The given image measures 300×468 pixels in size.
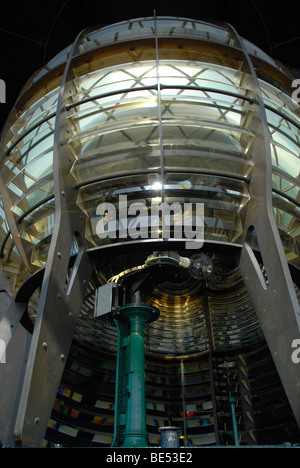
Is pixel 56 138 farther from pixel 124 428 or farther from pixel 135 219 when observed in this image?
pixel 124 428

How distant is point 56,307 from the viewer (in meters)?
5.58

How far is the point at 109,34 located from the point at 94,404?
9058mm

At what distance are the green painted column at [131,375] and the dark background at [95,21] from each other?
27.5ft

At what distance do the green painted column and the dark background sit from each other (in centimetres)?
840

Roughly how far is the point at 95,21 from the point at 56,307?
Result: 9.84m

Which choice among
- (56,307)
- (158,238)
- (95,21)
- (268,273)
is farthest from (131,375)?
(95,21)

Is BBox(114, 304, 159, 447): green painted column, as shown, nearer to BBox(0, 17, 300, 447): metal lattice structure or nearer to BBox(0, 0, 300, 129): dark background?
BBox(0, 17, 300, 447): metal lattice structure

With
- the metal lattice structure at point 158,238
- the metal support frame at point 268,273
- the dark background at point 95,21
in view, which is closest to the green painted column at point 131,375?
the metal lattice structure at point 158,238

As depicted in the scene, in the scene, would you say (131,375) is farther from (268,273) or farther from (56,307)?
(268,273)

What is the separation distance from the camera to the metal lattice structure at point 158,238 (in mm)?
5836

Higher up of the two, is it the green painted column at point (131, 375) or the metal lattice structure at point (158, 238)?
the metal lattice structure at point (158, 238)

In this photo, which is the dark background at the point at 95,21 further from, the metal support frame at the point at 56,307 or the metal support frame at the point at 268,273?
the metal support frame at the point at 268,273

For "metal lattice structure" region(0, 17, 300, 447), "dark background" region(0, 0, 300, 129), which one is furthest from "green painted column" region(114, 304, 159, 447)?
"dark background" region(0, 0, 300, 129)

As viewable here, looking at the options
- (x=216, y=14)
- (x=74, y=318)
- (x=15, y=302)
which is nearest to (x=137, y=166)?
(x=74, y=318)
